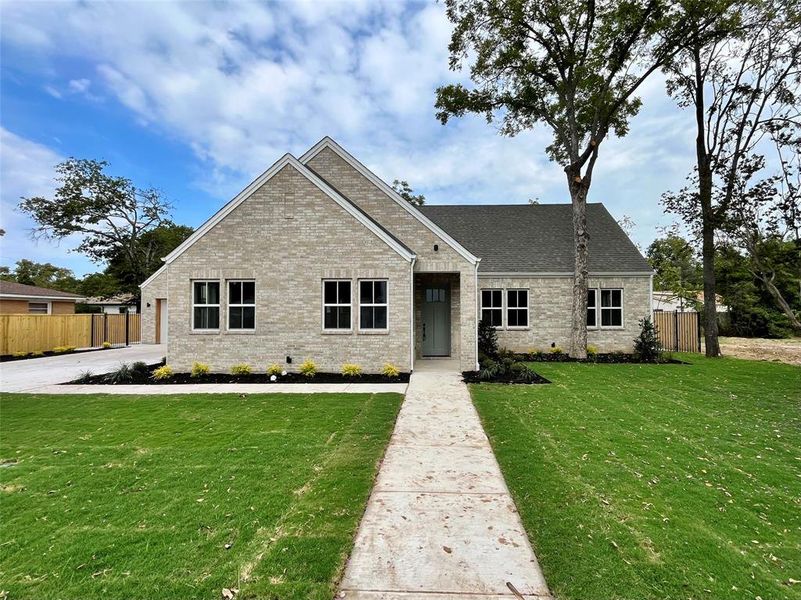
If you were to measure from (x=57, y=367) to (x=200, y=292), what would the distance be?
22.7ft

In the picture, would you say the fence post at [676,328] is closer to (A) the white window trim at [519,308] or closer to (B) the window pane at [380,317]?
(A) the white window trim at [519,308]

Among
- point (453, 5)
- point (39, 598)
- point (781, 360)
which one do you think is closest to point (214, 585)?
point (39, 598)

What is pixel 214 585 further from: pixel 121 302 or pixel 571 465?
pixel 121 302

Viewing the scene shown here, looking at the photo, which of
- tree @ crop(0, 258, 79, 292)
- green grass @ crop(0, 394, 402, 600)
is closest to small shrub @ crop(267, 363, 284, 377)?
green grass @ crop(0, 394, 402, 600)

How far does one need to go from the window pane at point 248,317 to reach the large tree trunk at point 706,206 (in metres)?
18.5

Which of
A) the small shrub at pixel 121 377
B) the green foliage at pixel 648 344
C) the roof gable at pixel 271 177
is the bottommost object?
the small shrub at pixel 121 377

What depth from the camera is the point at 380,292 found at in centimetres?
1188

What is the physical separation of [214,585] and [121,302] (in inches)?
1460

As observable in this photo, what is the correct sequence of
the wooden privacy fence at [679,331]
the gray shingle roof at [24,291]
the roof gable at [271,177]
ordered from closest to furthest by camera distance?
1. the roof gable at [271,177]
2. the wooden privacy fence at [679,331]
3. the gray shingle roof at [24,291]

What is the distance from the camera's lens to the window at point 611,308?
16.9 m

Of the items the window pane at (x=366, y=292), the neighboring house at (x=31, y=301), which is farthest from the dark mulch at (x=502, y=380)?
the neighboring house at (x=31, y=301)

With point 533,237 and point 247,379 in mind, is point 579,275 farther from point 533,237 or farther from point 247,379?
point 247,379

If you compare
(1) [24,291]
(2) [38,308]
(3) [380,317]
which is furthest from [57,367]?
(2) [38,308]

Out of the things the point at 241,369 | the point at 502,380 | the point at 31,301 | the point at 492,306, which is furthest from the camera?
the point at 31,301
